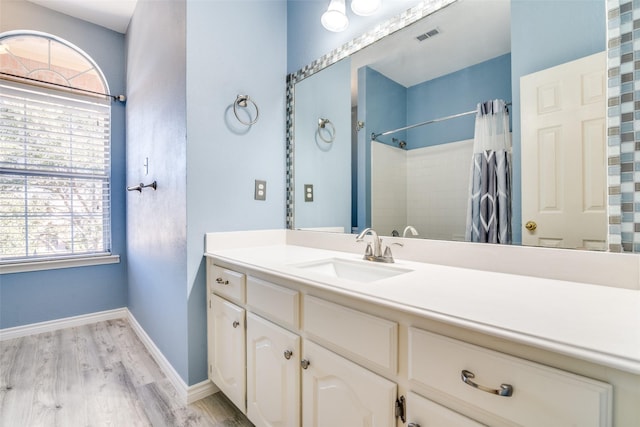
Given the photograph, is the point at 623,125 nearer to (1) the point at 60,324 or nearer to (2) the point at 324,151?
(2) the point at 324,151

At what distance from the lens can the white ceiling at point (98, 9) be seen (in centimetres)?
246

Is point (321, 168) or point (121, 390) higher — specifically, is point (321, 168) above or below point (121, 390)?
above

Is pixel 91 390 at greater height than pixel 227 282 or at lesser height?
lesser

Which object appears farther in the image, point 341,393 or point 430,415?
point 341,393

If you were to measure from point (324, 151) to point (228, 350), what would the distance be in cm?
124

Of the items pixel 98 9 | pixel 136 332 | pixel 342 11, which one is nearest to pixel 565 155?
pixel 342 11

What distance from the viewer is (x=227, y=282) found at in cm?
149

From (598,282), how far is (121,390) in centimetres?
231

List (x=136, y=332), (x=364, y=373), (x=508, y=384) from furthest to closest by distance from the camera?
(x=136, y=332) < (x=364, y=373) < (x=508, y=384)

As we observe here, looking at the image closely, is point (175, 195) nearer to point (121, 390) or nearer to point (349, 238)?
point (349, 238)

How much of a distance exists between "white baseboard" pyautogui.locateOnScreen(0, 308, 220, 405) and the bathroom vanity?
0.35 meters

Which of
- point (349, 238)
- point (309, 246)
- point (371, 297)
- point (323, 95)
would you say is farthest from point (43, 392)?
point (323, 95)

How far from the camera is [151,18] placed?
6.96 ft

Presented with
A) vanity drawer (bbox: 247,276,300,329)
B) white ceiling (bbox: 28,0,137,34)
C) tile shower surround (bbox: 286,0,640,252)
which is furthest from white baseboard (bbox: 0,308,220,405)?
white ceiling (bbox: 28,0,137,34)
